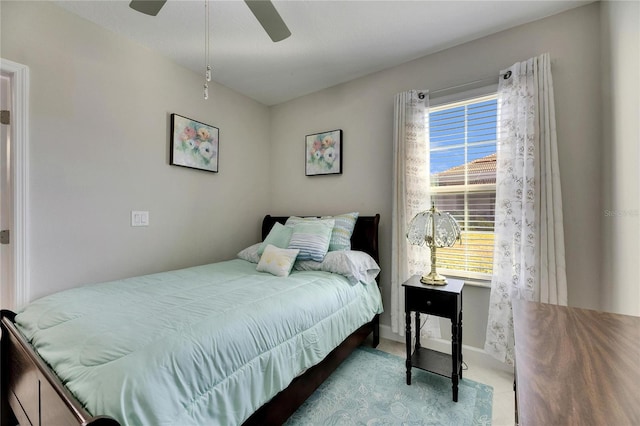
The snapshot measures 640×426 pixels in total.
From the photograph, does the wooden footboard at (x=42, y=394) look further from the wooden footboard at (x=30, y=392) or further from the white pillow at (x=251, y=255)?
the white pillow at (x=251, y=255)

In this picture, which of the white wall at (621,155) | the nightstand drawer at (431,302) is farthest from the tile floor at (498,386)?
the white wall at (621,155)

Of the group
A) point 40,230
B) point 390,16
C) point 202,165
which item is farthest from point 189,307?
point 390,16

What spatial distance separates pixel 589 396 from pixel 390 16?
2250 millimetres

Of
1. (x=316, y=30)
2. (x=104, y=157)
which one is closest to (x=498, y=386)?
(x=316, y=30)

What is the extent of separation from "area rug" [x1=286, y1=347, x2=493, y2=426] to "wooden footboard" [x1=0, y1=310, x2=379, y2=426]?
0.49 feet

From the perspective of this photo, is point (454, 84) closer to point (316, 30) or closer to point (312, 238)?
point (316, 30)

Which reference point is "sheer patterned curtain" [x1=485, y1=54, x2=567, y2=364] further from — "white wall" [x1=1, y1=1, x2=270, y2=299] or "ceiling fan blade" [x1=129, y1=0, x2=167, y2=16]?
"white wall" [x1=1, y1=1, x2=270, y2=299]

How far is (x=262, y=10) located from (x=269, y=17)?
0.06 m

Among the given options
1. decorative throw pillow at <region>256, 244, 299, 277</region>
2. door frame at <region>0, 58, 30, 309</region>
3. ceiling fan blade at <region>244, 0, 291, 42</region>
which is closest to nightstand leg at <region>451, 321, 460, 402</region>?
decorative throw pillow at <region>256, 244, 299, 277</region>

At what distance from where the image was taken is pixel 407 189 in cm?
237

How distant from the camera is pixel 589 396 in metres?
0.57

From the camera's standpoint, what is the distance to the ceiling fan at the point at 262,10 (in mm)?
1355

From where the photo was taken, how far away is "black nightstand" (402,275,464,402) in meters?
1.75

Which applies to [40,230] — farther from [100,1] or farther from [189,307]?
[100,1]
